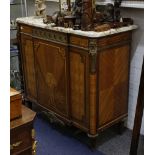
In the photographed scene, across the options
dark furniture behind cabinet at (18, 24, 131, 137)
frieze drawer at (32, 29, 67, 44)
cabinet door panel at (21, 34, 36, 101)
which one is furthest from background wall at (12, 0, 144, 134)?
cabinet door panel at (21, 34, 36, 101)

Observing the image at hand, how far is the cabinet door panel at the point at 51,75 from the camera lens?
2184mm

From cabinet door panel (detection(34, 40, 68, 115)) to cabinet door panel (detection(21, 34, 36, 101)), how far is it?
4.1 inches

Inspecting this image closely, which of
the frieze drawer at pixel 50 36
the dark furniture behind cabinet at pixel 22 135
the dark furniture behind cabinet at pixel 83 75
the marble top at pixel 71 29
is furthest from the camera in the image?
the frieze drawer at pixel 50 36

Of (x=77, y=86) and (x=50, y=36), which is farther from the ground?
(x=50, y=36)

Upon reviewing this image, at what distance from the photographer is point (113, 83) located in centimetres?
213

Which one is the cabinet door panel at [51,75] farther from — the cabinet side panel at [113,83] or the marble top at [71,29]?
the cabinet side panel at [113,83]

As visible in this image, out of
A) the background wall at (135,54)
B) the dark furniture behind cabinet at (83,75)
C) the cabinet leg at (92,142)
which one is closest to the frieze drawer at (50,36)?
the dark furniture behind cabinet at (83,75)

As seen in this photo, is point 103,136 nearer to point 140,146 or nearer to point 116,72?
point 140,146

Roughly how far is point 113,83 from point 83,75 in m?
0.27

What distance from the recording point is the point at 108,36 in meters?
1.93

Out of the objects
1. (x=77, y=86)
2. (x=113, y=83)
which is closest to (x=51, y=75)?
(x=77, y=86)

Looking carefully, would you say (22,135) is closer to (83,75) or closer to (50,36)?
(83,75)

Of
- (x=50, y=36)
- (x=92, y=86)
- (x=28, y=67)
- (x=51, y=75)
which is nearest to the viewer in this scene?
(x=92, y=86)

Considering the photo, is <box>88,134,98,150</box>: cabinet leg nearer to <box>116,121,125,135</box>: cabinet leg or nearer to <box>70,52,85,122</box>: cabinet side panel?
<box>70,52,85,122</box>: cabinet side panel
